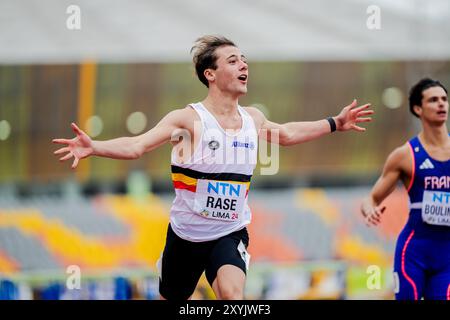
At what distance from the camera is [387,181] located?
7301 millimetres

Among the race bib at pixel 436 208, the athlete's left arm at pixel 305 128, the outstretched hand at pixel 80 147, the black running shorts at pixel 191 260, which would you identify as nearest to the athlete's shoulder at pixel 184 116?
the athlete's left arm at pixel 305 128

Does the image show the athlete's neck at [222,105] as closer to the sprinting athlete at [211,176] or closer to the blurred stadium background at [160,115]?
the sprinting athlete at [211,176]

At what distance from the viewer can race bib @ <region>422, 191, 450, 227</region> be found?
693cm

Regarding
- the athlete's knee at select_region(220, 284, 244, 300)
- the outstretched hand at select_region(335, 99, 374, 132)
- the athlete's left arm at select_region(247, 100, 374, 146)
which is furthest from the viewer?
the outstretched hand at select_region(335, 99, 374, 132)

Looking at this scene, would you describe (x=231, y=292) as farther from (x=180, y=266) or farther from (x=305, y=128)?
(x=305, y=128)

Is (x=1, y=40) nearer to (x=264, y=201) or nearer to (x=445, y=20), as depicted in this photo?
(x=264, y=201)

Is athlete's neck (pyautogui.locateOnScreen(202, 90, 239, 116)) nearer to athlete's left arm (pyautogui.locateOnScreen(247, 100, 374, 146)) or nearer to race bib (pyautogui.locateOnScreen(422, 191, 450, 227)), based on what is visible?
athlete's left arm (pyautogui.locateOnScreen(247, 100, 374, 146))

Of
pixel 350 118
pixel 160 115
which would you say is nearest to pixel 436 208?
pixel 350 118

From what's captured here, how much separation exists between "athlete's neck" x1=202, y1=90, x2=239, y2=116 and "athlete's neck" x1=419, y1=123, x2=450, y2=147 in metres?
1.71

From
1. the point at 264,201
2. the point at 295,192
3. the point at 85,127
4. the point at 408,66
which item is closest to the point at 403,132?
the point at 408,66

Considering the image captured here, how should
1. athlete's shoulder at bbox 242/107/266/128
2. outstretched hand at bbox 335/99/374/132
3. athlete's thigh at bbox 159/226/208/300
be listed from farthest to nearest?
1. outstretched hand at bbox 335/99/374/132
2. athlete's shoulder at bbox 242/107/266/128
3. athlete's thigh at bbox 159/226/208/300

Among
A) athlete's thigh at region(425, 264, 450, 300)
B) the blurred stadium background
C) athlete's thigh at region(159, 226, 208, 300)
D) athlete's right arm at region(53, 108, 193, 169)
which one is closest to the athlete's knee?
athlete's thigh at region(159, 226, 208, 300)

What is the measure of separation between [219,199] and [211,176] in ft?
0.60

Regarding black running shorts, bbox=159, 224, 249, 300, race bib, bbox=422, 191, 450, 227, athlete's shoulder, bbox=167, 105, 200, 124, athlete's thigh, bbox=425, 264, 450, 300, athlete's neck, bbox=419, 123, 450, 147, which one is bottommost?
athlete's thigh, bbox=425, 264, 450, 300
